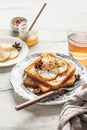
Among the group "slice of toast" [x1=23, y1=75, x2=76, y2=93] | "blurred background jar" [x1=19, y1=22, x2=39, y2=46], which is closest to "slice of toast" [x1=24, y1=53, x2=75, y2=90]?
"slice of toast" [x1=23, y1=75, x2=76, y2=93]

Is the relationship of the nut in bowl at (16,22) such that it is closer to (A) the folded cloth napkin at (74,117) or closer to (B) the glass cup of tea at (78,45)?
(B) the glass cup of tea at (78,45)

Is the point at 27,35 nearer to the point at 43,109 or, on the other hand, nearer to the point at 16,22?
the point at 16,22

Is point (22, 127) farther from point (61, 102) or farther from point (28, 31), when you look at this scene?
point (28, 31)

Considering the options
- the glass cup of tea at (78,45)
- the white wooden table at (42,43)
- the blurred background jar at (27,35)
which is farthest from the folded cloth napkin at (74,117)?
the blurred background jar at (27,35)

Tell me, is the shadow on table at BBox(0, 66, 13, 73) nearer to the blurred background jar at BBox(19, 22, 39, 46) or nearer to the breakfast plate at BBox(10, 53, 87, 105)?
the breakfast plate at BBox(10, 53, 87, 105)

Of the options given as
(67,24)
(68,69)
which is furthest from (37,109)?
(67,24)

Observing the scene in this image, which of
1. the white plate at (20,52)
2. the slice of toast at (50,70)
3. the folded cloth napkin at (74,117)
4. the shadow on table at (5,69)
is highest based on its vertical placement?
the folded cloth napkin at (74,117)

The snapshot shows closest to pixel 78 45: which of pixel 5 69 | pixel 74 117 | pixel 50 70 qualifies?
pixel 50 70
